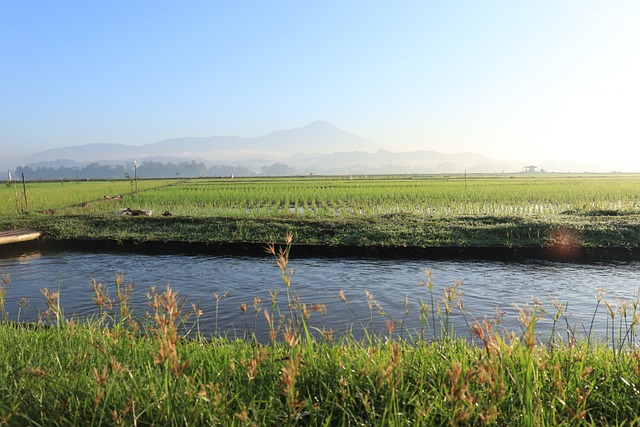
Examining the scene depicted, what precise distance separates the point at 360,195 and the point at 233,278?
17.8 metres

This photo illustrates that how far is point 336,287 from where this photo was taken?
9.32 metres

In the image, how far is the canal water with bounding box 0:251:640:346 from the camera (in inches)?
287

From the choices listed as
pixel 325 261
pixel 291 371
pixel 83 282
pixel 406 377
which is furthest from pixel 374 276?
pixel 291 371

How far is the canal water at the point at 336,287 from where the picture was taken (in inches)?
287

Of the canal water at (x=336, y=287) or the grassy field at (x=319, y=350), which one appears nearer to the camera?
the grassy field at (x=319, y=350)

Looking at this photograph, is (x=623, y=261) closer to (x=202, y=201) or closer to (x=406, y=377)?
(x=406, y=377)

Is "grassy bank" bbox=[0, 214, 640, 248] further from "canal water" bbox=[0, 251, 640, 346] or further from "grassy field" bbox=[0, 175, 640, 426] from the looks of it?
"canal water" bbox=[0, 251, 640, 346]

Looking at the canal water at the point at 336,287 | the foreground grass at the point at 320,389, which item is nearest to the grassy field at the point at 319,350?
the foreground grass at the point at 320,389

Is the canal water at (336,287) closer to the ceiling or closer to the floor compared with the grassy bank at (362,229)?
closer to the floor

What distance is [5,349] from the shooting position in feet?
13.3

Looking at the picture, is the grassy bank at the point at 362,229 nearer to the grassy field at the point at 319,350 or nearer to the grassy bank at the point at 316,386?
the grassy field at the point at 319,350

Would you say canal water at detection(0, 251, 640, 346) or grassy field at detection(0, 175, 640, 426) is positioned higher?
grassy field at detection(0, 175, 640, 426)

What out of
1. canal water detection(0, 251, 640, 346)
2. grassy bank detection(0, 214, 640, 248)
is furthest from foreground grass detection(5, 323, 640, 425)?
grassy bank detection(0, 214, 640, 248)

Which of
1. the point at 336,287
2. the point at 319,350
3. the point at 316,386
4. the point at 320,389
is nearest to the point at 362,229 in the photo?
the point at 336,287
